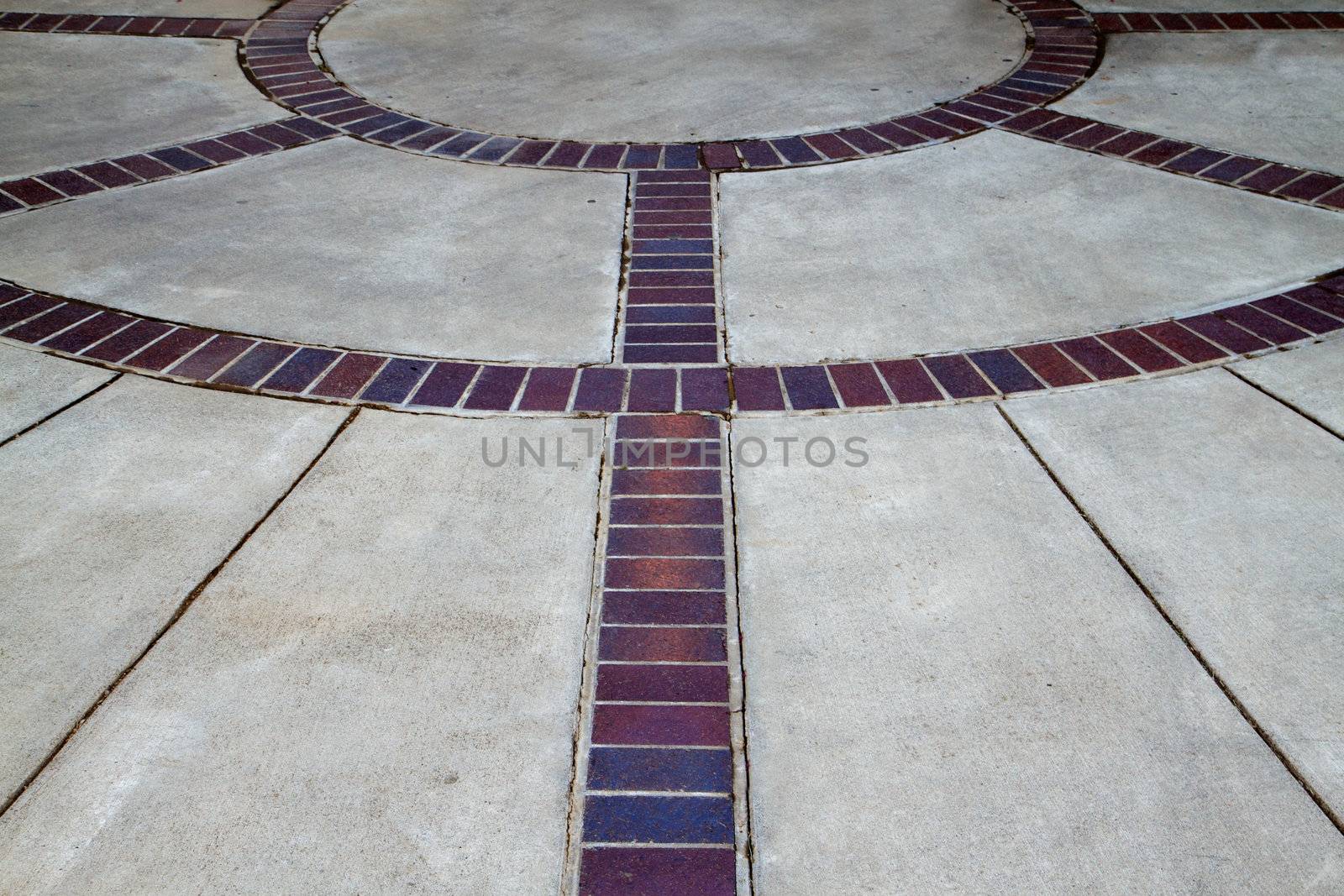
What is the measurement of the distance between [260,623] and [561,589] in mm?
620

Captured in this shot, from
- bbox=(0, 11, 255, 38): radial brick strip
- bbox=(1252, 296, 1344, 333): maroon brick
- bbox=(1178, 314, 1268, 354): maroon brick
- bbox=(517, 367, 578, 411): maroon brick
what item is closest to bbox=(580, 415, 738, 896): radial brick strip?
bbox=(517, 367, 578, 411): maroon brick

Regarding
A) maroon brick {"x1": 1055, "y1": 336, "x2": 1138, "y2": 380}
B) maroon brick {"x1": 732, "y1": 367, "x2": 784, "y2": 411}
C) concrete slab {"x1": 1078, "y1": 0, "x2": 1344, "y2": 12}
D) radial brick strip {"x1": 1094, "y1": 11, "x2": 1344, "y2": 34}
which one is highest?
concrete slab {"x1": 1078, "y1": 0, "x2": 1344, "y2": 12}

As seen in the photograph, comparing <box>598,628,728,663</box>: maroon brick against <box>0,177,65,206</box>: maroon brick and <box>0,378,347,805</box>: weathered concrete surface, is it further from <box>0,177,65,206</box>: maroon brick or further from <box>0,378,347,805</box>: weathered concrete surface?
<box>0,177,65,206</box>: maroon brick

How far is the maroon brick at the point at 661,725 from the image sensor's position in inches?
69.4

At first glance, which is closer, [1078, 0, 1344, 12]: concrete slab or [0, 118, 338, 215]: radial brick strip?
[0, 118, 338, 215]: radial brick strip

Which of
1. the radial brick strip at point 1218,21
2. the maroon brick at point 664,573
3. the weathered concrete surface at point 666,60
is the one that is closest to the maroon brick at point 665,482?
the maroon brick at point 664,573

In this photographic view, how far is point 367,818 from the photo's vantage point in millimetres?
1637

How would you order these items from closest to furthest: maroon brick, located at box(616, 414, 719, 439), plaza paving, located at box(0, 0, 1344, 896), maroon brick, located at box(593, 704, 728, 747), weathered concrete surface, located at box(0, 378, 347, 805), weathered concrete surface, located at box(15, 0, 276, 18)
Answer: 1. plaza paving, located at box(0, 0, 1344, 896)
2. maroon brick, located at box(593, 704, 728, 747)
3. weathered concrete surface, located at box(0, 378, 347, 805)
4. maroon brick, located at box(616, 414, 719, 439)
5. weathered concrete surface, located at box(15, 0, 276, 18)

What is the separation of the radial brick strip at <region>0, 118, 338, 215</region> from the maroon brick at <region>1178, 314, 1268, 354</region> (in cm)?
337

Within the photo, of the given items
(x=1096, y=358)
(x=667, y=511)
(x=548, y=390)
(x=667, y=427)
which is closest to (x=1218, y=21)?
(x=1096, y=358)

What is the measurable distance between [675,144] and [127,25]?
137 inches

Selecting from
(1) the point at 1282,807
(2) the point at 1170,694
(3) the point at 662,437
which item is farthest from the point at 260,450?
(1) the point at 1282,807

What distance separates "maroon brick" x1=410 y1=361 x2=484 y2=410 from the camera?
260cm

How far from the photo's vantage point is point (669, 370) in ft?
8.91
